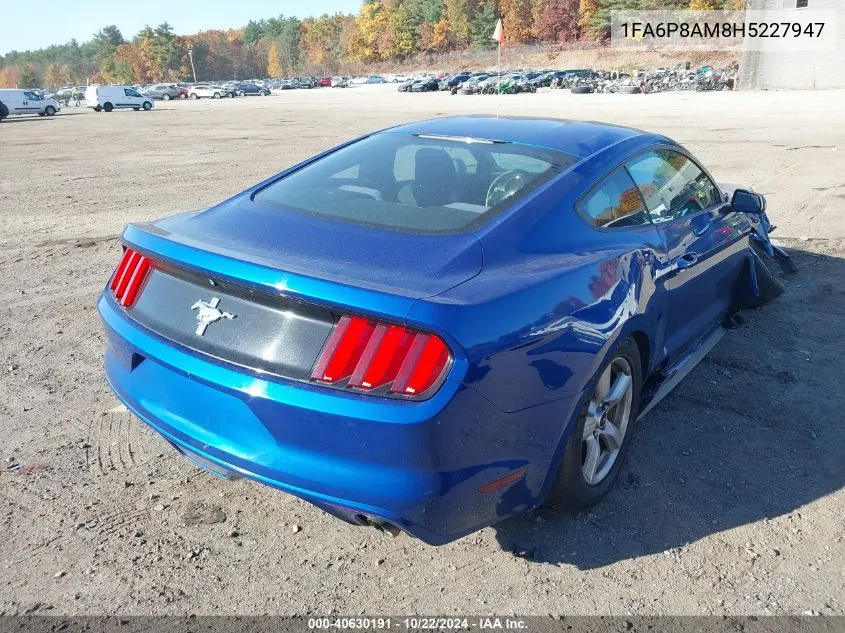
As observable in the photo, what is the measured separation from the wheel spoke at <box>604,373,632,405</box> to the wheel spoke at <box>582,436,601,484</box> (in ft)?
0.58

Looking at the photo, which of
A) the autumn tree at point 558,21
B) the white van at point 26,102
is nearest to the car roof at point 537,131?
the white van at point 26,102

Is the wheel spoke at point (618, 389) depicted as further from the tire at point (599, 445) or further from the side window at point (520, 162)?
the side window at point (520, 162)

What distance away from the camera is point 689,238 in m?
3.54

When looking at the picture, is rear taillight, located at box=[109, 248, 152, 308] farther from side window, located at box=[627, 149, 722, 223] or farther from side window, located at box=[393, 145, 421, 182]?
side window, located at box=[627, 149, 722, 223]

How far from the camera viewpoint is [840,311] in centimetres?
507

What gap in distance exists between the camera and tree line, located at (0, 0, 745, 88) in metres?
116

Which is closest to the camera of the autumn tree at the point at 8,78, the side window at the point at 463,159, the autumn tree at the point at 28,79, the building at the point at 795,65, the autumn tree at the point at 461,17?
the side window at the point at 463,159

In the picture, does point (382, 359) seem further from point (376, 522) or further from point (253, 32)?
point (253, 32)

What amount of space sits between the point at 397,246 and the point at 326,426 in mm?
743

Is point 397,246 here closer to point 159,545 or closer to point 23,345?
point 159,545

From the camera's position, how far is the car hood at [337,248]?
2.23 meters

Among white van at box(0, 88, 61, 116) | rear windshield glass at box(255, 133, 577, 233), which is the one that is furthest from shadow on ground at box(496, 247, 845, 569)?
white van at box(0, 88, 61, 116)

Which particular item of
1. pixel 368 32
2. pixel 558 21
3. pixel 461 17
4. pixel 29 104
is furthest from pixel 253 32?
pixel 29 104

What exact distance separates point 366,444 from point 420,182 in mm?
1477
